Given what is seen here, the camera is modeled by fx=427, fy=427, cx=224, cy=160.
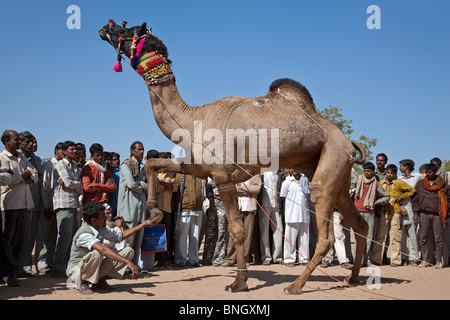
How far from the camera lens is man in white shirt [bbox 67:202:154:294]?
6.31 m

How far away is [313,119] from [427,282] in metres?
3.91

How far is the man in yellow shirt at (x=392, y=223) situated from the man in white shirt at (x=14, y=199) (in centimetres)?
776

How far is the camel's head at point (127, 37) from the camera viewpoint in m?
7.00

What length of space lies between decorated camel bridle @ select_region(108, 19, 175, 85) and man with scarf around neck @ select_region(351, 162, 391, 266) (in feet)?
18.3

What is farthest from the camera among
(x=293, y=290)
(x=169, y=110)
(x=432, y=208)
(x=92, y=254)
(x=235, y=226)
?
(x=432, y=208)

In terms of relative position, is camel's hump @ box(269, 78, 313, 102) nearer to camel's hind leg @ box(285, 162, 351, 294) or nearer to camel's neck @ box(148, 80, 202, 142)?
camel's hind leg @ box(285, 162, 351, 294)

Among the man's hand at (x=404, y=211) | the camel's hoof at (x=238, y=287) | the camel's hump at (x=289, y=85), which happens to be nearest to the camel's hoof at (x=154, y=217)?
the camel's hoof at (x=238, y=287)

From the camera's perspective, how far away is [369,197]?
10078 millimetres

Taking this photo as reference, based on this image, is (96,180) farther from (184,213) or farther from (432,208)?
(432,208)

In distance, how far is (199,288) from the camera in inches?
276

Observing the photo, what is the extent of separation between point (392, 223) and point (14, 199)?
27.7ft

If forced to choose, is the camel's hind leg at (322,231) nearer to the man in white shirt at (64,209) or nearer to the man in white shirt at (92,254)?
the man in white shirt at (92,254)

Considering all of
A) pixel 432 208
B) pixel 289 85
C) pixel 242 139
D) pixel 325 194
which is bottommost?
pixel 432 208
